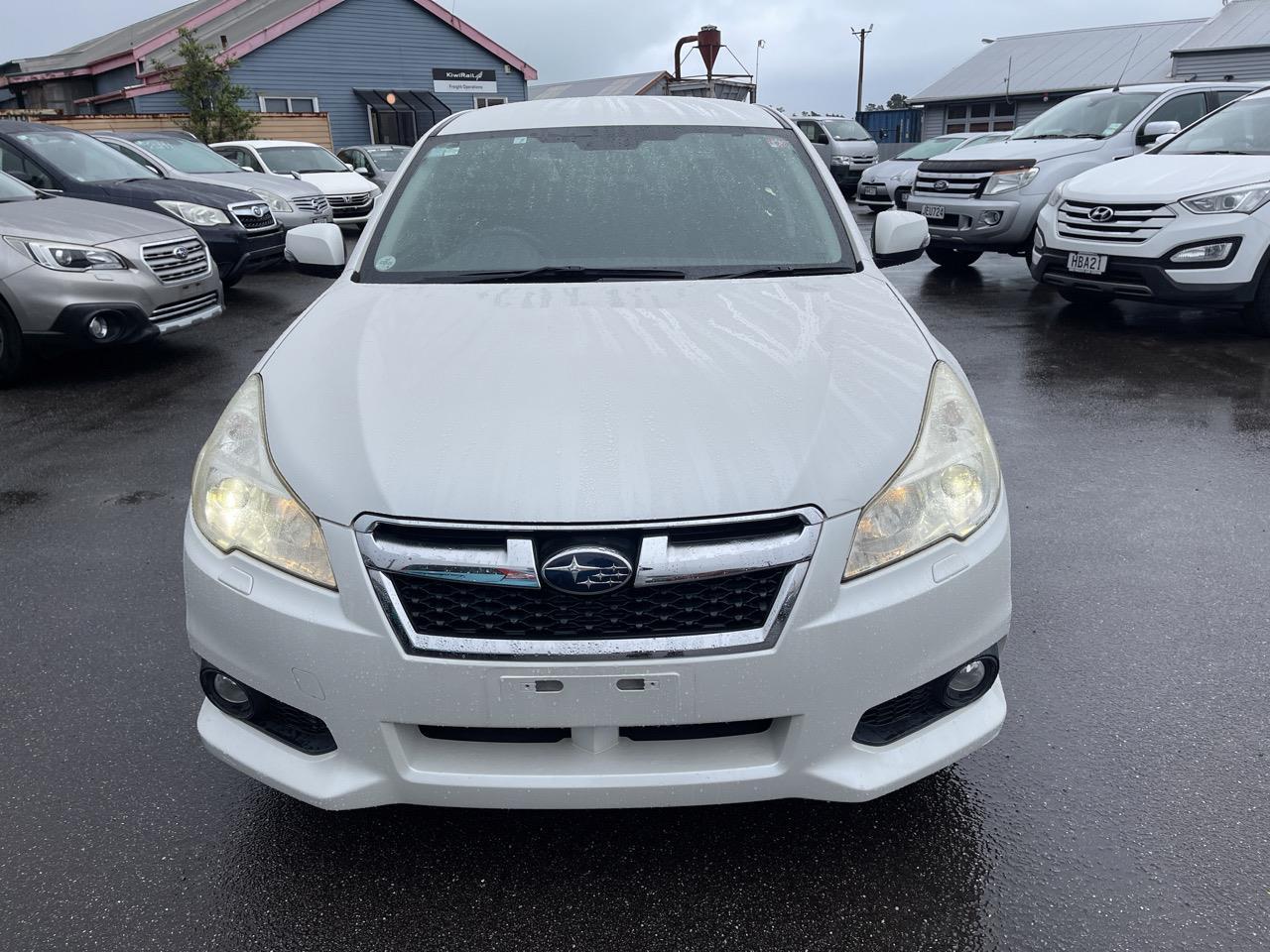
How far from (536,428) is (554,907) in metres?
1.00

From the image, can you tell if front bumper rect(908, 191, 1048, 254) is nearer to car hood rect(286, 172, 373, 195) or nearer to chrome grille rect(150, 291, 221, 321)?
chrome grille rect(150, 291, 221, 321)

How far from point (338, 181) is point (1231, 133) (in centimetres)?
1100

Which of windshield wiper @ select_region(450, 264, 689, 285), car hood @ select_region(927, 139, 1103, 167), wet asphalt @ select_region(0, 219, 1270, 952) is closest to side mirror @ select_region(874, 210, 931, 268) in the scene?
windshield wiper @ select_region(450, 264, 689, 285)

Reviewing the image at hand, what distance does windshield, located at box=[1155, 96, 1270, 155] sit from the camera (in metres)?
7.19

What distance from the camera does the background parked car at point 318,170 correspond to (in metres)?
13.2

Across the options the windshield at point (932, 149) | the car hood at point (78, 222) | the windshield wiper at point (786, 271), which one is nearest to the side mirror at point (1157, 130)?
the windshield wiper at point (786, 271)

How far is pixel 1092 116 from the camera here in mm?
10016

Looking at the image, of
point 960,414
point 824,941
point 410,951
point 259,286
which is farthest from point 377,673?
point 259,286

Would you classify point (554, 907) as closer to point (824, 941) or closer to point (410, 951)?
point (410, 951)

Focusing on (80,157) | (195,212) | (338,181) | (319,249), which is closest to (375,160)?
(338,181)

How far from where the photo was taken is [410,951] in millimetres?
1854

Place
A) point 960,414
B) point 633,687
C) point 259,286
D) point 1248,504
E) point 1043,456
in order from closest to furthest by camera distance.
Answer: point 633,687 < point 960,414 < point 1248,504 < point 1043,456 < point 259,286

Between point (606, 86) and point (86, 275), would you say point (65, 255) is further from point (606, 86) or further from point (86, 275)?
point (606, 86)

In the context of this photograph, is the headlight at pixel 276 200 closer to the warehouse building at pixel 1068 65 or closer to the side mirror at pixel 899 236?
the side mirror at pixel 899 236
